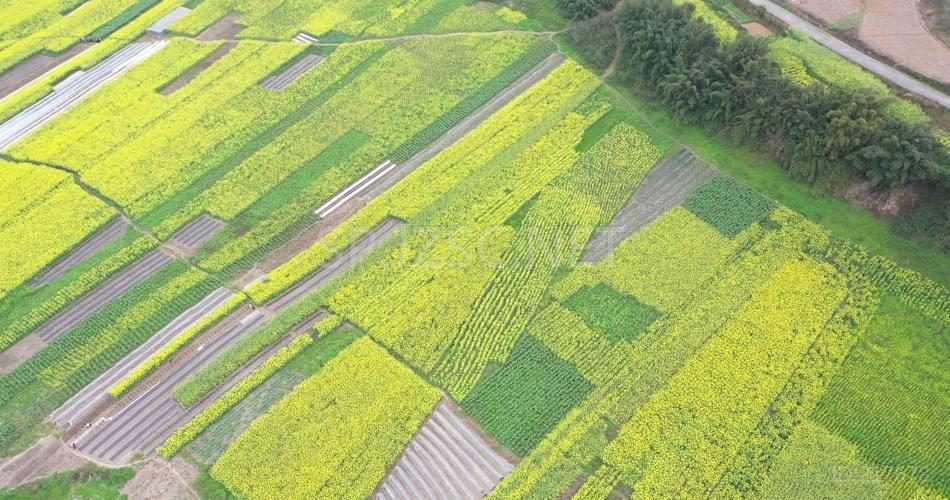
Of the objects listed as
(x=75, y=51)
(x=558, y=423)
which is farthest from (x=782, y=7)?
(x=75, y=51)

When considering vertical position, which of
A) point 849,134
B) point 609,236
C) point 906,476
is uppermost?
point 849,134

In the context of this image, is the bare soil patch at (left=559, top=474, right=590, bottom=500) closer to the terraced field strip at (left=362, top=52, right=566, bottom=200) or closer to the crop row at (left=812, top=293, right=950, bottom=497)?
the crop row at (left=812, top=293, right=950, bottom=497)

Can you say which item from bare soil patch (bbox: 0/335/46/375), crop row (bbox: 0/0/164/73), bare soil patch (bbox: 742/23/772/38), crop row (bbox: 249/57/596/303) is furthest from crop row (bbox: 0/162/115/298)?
bare soil patch (bbox: 742/23/772/38)

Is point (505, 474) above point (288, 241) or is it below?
below

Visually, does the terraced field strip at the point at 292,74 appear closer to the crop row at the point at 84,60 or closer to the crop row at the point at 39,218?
the crop row at the point at 39,218

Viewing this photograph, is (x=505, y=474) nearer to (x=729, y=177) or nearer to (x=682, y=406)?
(x=682, y=406)

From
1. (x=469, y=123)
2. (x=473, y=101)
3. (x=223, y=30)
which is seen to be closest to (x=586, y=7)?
(x=473, y=101)
